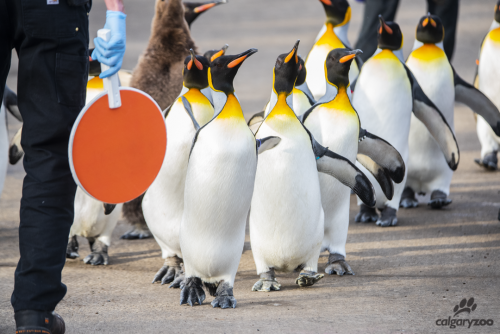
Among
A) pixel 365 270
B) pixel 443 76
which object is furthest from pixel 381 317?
pixel 443 76

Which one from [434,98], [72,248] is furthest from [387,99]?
[72,248]

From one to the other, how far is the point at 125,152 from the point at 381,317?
1.10 m

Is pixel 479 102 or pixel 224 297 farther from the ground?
pixel 479 102

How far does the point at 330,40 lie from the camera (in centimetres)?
421

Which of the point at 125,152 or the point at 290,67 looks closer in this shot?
the point at 125,152

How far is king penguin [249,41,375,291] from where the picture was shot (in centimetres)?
266

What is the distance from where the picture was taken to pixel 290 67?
2.73 metres

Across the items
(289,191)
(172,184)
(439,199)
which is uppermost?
(289,191)

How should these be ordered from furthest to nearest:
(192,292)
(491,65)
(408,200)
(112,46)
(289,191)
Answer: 1. (491,65)
2. (408,200)
3. (289,191)
4. (192,292)
5. (112,46)

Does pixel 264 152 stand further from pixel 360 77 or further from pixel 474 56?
pixel 474 56

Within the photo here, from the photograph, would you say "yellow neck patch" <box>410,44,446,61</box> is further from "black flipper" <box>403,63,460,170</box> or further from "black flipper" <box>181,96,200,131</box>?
"black flipper" <box>181,96,200,131</box>

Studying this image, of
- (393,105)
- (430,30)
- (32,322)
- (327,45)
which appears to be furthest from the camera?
(327,45)

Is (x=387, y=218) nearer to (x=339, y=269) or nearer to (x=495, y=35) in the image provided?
(x=339, y=269)

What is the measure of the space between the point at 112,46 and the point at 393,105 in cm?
209
